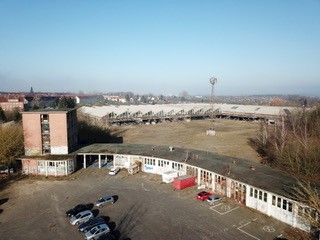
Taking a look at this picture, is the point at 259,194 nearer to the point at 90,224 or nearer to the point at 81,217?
the point at 90,224

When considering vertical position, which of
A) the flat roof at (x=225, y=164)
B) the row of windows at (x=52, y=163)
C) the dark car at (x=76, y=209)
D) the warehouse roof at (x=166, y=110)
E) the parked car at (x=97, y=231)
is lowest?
the dark car at (x=76, y=209)

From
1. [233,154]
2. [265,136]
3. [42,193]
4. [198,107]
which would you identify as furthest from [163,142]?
[198,107]

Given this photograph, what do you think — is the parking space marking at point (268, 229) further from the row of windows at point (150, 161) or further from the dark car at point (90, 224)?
the row of windows at point (150, 161)

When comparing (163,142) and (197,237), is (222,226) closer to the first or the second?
(197,237)

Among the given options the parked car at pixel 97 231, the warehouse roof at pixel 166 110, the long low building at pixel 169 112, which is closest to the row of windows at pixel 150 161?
the parked car at pixel 97 231

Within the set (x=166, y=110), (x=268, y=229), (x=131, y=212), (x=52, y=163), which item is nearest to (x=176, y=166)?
(x=131, y=212)
